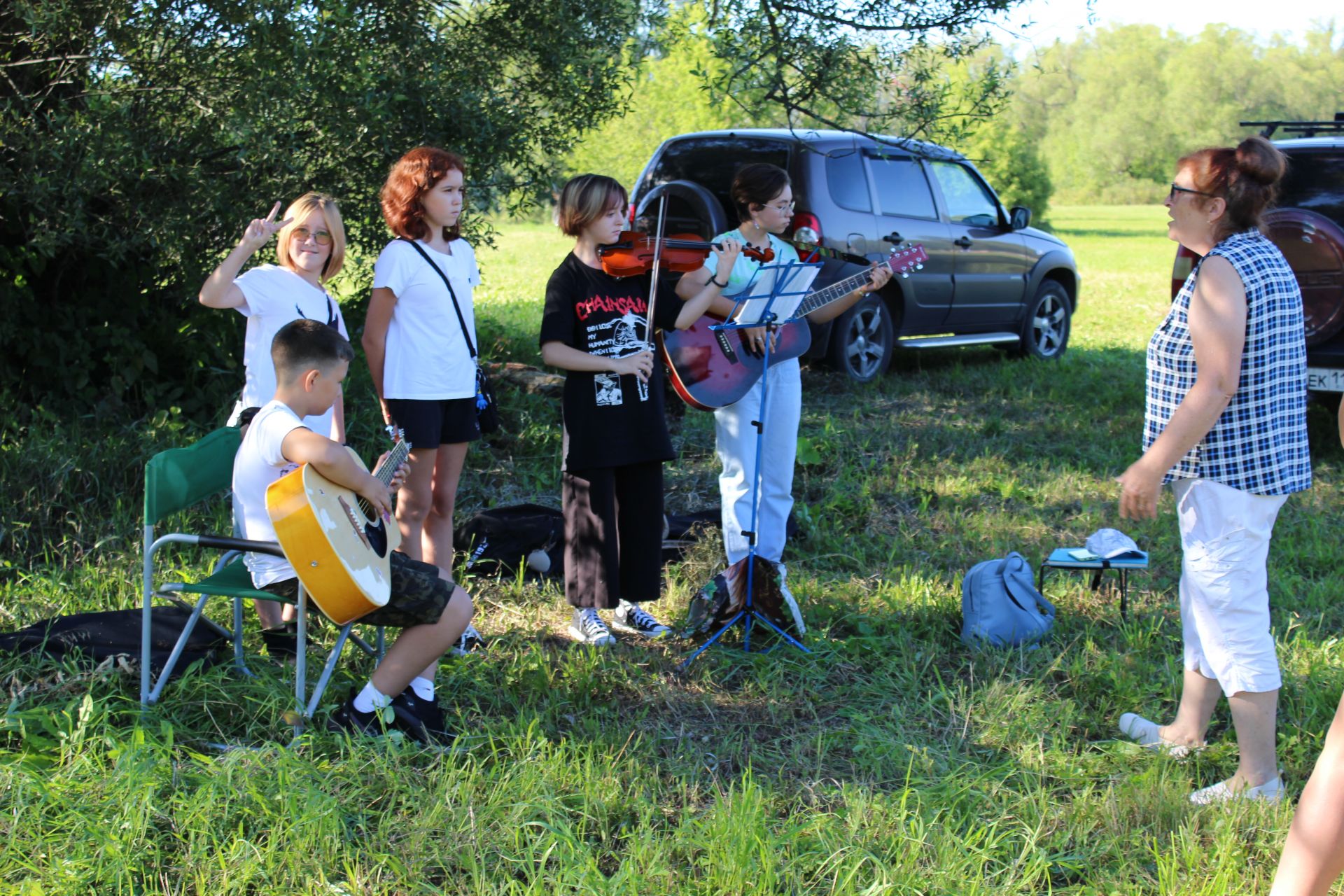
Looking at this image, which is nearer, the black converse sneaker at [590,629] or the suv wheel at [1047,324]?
the black converse sneaker at [590,629]

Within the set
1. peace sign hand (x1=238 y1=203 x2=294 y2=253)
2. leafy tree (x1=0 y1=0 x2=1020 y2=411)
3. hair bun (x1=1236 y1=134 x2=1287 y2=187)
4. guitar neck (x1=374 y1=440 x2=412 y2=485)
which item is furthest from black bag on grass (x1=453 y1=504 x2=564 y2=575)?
hair bun (x1=1236 y1=134 x2=1287 y2=187)

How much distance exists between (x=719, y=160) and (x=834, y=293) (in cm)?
405

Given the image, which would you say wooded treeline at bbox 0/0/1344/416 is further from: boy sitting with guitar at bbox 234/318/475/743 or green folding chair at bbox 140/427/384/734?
boy sitting with guitar at bbox 234/318/475/743

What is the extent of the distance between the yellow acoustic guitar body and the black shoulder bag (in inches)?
41.8

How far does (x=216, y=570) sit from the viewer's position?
3.88 m

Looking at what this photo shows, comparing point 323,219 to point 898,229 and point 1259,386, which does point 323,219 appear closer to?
point 1259,386

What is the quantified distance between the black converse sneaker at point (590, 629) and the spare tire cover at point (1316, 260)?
4.15 meters

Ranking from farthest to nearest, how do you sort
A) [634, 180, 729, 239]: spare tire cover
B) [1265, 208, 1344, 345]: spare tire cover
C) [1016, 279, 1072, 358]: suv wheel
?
[1016, 279, 1072, 358]: suv wheel, [634, 180, 729, 239]: spare tire cover, [1265, 208, 1344, 345]: spare tire cover

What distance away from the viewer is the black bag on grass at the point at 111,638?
388 centimetres

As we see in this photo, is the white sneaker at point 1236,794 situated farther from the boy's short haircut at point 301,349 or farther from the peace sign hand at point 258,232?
the peace sign hand at point 258,232

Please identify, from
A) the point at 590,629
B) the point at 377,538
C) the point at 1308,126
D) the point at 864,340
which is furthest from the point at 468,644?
the point at 1308,126

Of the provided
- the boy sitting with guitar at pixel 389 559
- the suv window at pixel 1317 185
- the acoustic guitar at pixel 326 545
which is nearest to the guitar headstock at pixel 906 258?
the boy sitting with guitar at pixel 389 559

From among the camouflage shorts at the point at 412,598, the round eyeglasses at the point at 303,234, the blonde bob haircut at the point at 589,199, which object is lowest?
the camouflage shorts at the point at 412,598

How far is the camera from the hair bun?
311cm
